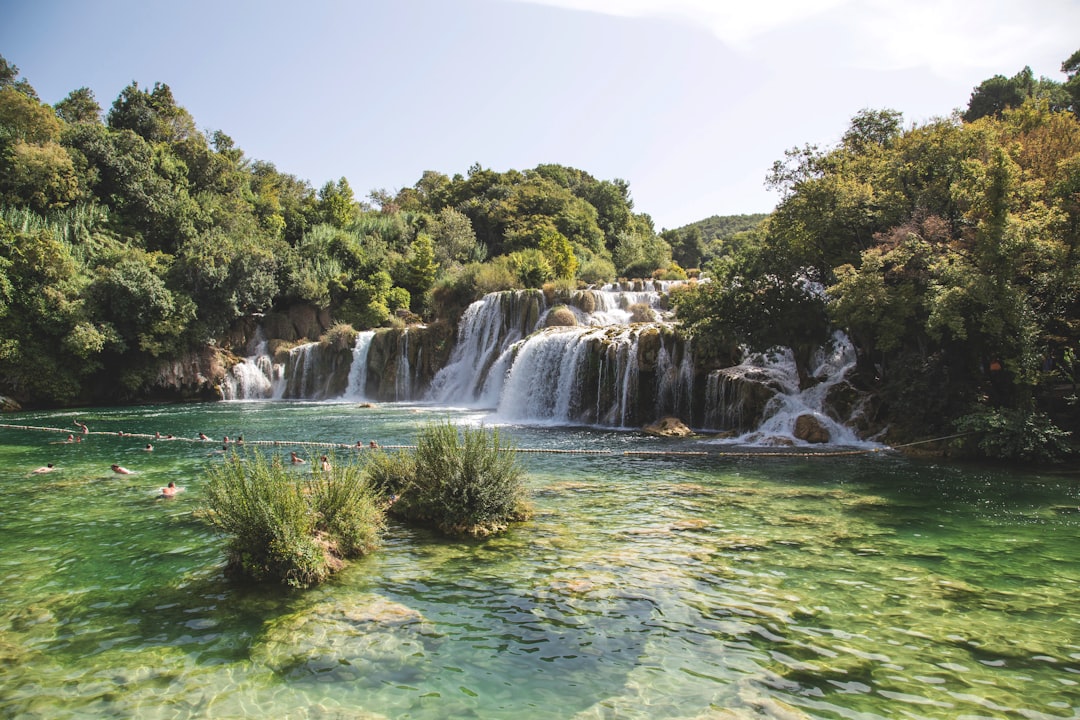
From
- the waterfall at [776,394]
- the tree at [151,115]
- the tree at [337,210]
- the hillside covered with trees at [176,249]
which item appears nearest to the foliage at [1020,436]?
the waterfall at [776,394]

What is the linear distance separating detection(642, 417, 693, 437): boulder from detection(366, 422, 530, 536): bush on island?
1051cm

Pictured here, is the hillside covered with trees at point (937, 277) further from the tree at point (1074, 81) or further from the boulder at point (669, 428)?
the tree at point (1074, 81)

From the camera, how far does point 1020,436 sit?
13.1 metres

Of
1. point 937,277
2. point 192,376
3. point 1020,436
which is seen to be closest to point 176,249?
point 192,376

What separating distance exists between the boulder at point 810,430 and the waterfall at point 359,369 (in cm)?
2594

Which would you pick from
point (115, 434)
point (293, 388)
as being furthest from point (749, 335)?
point (293, 388)

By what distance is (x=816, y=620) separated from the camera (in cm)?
548

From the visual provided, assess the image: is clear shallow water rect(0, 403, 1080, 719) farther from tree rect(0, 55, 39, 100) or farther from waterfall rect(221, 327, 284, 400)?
tree rect(0, 55, 39, 100)

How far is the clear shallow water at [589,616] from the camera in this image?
429 centimetres

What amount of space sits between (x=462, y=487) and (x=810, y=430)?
482 inches

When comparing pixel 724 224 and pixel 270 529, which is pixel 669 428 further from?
pixel 724 224

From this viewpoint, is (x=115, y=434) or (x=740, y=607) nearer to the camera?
(x=740, y=607)

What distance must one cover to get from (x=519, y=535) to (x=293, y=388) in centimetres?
3297

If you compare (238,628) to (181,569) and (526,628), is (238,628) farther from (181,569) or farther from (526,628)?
(526,628)
